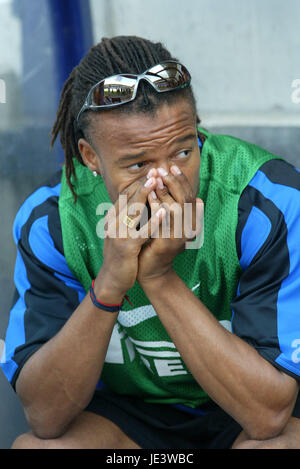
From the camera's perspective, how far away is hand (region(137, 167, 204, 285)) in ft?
5.40

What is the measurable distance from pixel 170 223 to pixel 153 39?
49.4 inches

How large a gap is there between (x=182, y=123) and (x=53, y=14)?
1274mm

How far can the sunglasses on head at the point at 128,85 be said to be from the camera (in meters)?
1.67

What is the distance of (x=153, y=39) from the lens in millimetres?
2676

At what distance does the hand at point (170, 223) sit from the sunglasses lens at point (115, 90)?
20 cm

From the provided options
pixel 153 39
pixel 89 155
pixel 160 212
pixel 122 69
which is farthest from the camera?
pixel 153 39

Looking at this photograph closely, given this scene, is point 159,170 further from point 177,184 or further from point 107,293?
point 107,293

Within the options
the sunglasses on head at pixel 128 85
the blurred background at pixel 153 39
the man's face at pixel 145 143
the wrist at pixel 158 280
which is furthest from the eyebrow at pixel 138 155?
the blurred background at pixel 153 39

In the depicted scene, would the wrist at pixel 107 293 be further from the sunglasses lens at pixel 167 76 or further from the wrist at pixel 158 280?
the sunglasses lens at pixel 167 76

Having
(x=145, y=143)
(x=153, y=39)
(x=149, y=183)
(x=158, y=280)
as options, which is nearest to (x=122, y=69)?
(x=145, y=143)

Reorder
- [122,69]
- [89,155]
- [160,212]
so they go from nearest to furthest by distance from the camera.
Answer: [160,212]
[122,69]
[89,155]

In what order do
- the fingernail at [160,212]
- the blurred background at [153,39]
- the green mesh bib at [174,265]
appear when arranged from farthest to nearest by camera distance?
1. the blurred background at [153,39]
2. the green mesh bib at [174,265]
3. the fingernail at [160,212]

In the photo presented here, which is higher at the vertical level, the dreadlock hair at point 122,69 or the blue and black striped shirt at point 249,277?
the dreadlock hair at point 122,69

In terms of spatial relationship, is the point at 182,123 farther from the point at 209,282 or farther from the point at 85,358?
the point at 85,358
